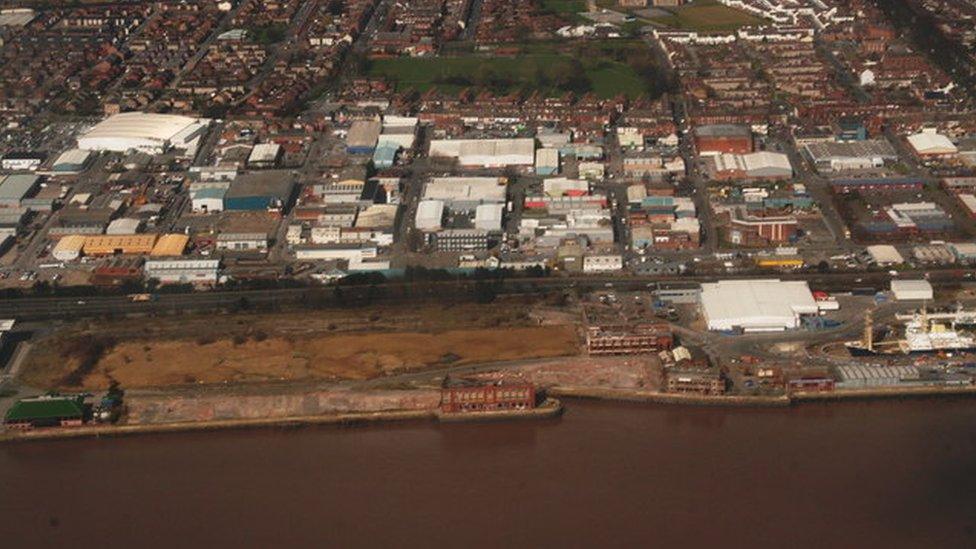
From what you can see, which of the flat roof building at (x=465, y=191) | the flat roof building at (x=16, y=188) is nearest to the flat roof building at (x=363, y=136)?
the flat roof building at (x=465, y=191)

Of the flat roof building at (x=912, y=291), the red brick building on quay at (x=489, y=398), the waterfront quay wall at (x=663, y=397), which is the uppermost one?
the flat roof building at (x=912, y=291)

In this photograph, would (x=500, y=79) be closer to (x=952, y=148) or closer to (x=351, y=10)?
(x=351, y=10)

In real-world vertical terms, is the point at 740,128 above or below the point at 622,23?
below

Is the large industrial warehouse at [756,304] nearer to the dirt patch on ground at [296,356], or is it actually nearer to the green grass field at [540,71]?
the dirt patch on ground at [296,356]

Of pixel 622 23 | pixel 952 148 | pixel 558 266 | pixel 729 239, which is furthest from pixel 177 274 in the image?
pixel 622 23

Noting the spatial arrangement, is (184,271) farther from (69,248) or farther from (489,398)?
(489,398)

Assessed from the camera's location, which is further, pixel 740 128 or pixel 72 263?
pixel 740 128

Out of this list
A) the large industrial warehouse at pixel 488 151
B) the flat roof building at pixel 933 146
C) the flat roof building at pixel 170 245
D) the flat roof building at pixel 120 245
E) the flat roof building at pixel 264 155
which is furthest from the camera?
the flat roof building at pixel 264 155
